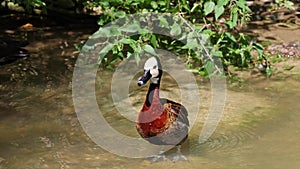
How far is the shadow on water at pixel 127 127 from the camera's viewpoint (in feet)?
13.9

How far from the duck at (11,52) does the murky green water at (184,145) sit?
1101mm

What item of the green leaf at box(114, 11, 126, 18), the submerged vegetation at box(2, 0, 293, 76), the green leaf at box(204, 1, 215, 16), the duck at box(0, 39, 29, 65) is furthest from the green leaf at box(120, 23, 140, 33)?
the duck at box(0, 39, 29, 65)

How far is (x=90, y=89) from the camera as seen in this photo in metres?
5.82

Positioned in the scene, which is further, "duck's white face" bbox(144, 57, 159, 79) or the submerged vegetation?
the submerged vegetation

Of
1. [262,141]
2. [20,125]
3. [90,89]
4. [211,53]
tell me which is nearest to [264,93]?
[211,53]

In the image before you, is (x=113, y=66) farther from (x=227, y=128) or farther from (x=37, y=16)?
(x=37, y=16)

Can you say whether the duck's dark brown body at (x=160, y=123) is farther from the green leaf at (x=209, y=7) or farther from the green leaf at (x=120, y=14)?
the green leaf at (x=120, y=14)

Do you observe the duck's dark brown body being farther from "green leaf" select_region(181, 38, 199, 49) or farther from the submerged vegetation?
"green leaf" select_region(181, 38, 199, 49)

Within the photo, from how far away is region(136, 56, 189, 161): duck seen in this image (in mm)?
4242

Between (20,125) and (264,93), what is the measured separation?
2460mm

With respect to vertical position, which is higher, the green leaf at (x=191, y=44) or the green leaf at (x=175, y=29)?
the green leaf at (x=175, y=29)

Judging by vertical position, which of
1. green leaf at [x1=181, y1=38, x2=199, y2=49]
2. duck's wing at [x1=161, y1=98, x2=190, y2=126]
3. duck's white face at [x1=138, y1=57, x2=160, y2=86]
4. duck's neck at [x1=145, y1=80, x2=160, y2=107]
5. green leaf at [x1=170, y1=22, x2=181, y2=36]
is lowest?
duck's wing at [x1=161, y1=98, x2=190, y2=126]

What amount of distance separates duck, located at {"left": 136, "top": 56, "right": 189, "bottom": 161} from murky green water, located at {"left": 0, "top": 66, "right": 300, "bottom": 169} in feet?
0.52

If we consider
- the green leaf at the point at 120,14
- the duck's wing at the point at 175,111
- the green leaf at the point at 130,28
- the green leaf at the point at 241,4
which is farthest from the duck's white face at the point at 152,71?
the green leaf at the point at 120,14
